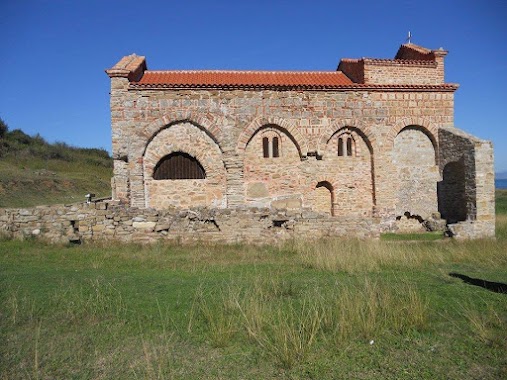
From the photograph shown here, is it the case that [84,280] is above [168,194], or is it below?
below

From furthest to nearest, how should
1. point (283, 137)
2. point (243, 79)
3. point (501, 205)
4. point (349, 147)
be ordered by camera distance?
1. point (501, 205)
2. point (243, 79)
3. point (349, 147)
4. point (283, 137)

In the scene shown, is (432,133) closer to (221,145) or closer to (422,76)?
(422,76)

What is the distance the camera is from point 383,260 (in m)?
9.09

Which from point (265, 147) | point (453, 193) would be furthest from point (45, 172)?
point (453, 193)

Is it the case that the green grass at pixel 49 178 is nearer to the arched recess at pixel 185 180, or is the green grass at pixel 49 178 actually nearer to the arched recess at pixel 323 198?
the arched recess at pixel 185 180

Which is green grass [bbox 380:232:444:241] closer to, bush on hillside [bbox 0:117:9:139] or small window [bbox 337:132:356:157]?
small window [bbox 337:132:356:157]

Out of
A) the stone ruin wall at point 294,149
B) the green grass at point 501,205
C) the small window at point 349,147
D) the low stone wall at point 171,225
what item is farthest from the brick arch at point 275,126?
the green grass at point 501,205

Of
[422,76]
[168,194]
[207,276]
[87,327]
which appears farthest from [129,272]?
[422,76]

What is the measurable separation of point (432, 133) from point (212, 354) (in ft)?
50.0

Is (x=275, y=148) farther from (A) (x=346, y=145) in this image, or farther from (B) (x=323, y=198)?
(A) (x=346, y=145)

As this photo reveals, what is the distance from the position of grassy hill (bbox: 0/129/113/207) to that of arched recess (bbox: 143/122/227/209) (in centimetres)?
1000

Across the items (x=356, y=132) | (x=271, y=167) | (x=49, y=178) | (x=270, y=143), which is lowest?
(x=271, y=167)

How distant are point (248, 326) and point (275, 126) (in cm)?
1187

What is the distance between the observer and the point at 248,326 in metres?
4.75
